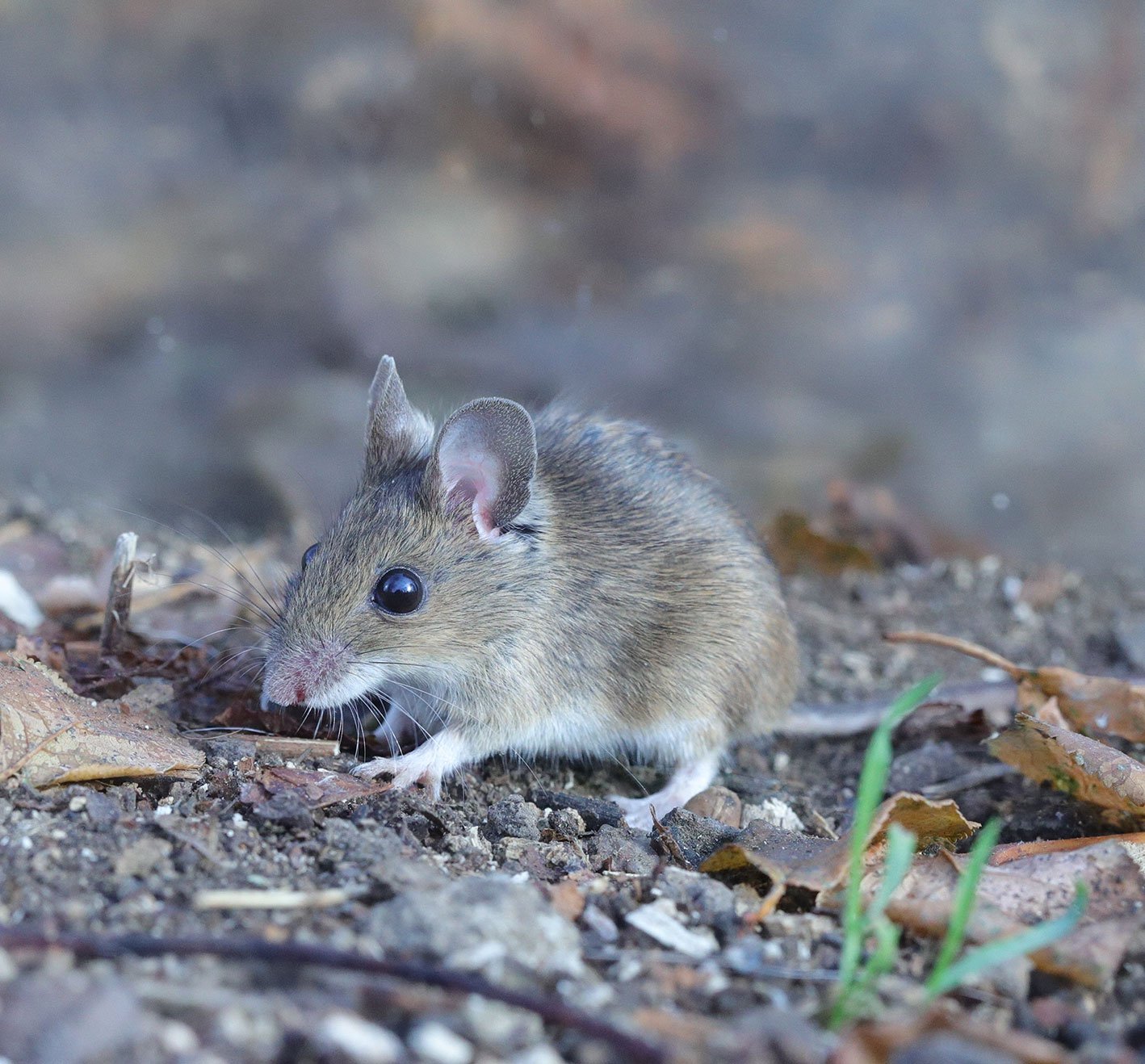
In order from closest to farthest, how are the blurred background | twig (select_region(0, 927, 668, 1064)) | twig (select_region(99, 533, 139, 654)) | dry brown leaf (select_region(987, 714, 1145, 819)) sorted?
twig (select_region(0, 927, 668, 1064)), dry brown leaf (select_region(987, 714, 1145, 819)), twig (select_region(99, 533, 139, 654)), the blurred background

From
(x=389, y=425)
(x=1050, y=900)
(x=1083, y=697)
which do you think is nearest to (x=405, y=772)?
(x=389, y=425)

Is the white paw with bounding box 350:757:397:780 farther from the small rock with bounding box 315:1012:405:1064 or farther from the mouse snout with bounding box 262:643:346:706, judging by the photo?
the small rock with bounding box 315:1012:405:1064

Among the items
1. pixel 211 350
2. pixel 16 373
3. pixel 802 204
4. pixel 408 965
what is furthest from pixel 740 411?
pixel 408 965

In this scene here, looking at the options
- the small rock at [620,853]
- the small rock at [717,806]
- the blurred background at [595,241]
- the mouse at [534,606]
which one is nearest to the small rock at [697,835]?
the small rock at [620,853]

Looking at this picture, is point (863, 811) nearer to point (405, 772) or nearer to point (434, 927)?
point (434, 927)

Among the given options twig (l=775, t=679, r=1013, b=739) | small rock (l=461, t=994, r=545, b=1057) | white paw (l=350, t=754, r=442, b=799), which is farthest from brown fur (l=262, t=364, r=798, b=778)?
small rock (l=461, t=994, r=545, b=1057)

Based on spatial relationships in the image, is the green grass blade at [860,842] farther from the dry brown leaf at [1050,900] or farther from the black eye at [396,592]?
the black eye at [396,592]
